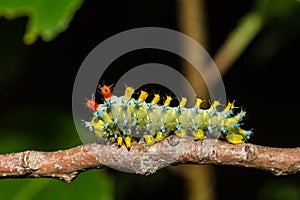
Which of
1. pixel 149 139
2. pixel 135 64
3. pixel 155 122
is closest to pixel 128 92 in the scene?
pixel 155 122

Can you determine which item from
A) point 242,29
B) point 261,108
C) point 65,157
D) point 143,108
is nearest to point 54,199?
point 143,108

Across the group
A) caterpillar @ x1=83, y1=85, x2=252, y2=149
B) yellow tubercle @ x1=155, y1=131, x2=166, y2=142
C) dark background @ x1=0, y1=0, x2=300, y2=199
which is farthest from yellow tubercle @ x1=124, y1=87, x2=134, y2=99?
dark background @ x1=0, y1=0, x2=300, y2=199

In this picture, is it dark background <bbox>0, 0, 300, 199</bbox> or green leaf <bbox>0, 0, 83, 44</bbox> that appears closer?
green leaf <bbox>0, 0, 83, 44</bbox>

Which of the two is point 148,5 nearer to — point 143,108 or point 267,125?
point 267,125

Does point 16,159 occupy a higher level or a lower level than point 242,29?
lower

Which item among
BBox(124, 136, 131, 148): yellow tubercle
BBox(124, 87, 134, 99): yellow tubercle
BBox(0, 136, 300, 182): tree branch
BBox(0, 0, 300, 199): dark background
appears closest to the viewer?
BBox(0, 136, 300, 182): tree branch

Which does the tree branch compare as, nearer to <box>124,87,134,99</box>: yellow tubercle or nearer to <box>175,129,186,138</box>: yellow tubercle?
<box>175,129,186,138</box>: yellow tubercle
